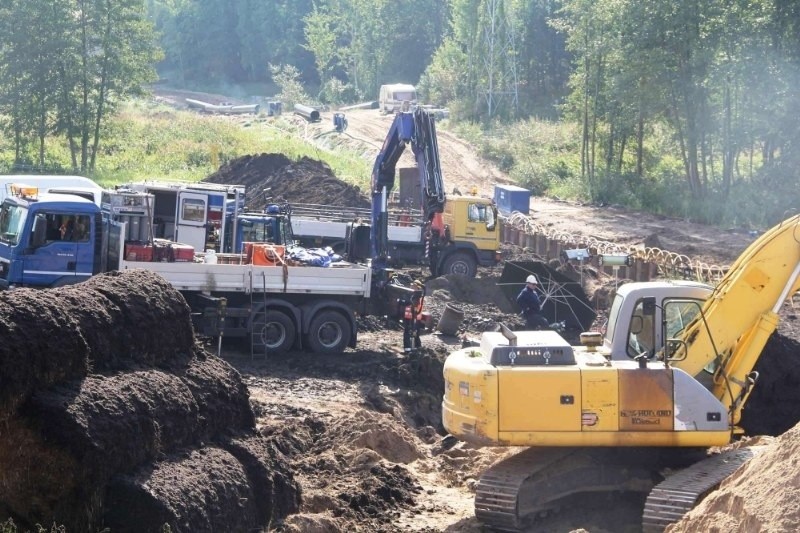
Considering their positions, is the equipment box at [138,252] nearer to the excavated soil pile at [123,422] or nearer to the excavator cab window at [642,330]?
the excavated soil pile at [123,422]

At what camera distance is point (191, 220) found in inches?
1046

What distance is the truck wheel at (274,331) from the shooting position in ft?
70.4

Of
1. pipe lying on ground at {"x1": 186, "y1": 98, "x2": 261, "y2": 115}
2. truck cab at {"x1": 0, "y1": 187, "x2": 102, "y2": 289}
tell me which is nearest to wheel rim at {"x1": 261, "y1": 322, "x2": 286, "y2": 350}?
truck cab at {"x1": 0, "y1": 187, "x2": 102, "y2": 289}

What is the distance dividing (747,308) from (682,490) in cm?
247

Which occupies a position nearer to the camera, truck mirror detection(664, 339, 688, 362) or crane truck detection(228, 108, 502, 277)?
truck mirror detection(664, 339, 688, 362)

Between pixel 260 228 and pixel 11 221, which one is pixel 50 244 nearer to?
pixel 11 221

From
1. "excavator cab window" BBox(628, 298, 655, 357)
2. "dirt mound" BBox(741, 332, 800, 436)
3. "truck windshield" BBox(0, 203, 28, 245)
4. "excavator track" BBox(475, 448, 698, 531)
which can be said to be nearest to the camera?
"excavator track" BBox(475, 448, 698, 531)

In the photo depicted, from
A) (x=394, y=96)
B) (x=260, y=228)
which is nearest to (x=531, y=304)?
(x=260, y=228)

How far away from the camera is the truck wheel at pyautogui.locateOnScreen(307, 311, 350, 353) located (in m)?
21.9

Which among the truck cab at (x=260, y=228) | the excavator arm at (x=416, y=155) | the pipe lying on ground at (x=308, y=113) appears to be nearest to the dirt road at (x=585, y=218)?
the pipe lying on ground at (x=308, y=113)

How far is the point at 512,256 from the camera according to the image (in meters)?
34.2

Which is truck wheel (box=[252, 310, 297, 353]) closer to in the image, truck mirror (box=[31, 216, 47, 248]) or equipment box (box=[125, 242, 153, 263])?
equipment box (box=[125, 242, 153, 263])

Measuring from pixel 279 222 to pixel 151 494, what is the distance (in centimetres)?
1743

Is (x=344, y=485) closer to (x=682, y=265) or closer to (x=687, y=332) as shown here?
(x=687, y=332)
